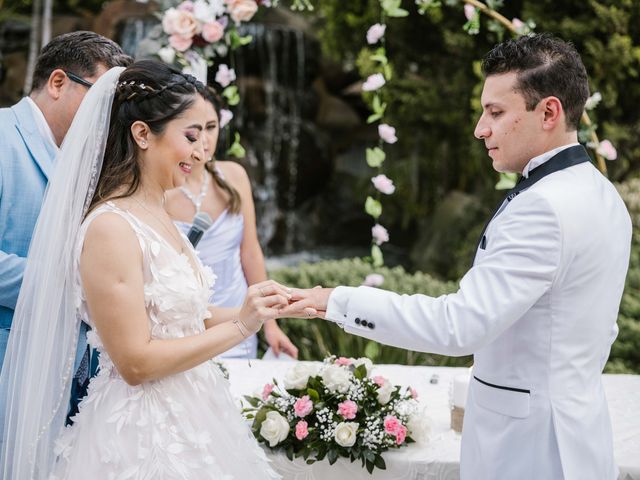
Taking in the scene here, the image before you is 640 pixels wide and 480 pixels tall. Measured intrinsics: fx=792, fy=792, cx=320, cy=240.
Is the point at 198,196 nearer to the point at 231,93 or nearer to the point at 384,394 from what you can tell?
the point at 231,93

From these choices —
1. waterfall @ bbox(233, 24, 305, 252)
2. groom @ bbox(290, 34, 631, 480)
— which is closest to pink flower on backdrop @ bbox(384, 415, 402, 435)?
groom @ bbox(290, 34, 631, 480)

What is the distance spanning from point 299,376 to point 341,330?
2681 millimetres

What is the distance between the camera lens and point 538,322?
2375 mm

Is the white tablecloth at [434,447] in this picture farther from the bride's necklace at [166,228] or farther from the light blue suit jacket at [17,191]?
the light blue suit jacket at [17,191]

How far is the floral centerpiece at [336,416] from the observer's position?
2990mm

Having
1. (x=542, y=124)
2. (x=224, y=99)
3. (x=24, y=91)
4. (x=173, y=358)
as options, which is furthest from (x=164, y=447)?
(x=24, y=91)

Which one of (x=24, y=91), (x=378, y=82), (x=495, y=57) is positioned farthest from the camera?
(x=24, y=91)

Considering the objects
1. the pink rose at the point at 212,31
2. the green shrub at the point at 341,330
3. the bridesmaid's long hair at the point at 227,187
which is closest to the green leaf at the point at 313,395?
the bridesmaid's long hair at the point at 227,187

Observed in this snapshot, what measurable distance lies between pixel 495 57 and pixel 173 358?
1.39 meters

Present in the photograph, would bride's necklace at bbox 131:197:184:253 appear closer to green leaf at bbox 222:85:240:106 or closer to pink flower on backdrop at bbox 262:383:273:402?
pink flower on backdrop at bbox 262:383:273:402

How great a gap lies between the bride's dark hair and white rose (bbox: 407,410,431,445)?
1.38 m

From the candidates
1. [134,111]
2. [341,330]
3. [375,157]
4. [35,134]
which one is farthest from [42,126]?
[341,330]

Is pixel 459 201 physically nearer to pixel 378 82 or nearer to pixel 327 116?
pixel 327 116

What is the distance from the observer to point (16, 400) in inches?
101
